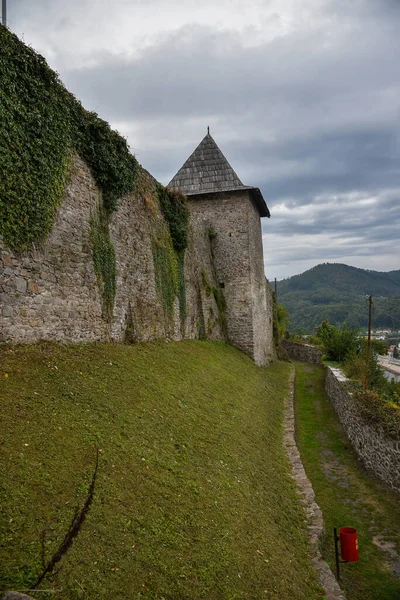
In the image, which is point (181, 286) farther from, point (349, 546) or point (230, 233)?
point (349, 546)

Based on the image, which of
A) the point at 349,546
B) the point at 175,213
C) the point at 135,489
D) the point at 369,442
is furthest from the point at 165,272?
the point at 349,546

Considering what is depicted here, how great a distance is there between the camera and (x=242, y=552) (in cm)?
465

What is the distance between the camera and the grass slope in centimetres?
354

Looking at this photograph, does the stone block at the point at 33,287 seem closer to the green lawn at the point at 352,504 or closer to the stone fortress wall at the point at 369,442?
the green lawn at the point at 352,504

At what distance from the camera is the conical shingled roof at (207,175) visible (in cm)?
1948

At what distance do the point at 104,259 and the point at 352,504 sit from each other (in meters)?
7.40

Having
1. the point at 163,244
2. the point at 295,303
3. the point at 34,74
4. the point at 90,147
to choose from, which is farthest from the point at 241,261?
the point at 295,303

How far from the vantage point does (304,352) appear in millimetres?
33469

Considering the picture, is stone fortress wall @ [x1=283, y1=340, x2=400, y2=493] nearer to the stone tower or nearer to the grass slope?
the grass slope

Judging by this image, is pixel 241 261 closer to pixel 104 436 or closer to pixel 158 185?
pixel 158 185

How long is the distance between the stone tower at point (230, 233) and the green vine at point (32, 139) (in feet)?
36.1

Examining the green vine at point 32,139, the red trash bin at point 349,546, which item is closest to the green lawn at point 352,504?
the red trash bin at point 349,546

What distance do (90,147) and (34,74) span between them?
2004mm

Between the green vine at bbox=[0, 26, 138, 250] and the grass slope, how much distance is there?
219cm
